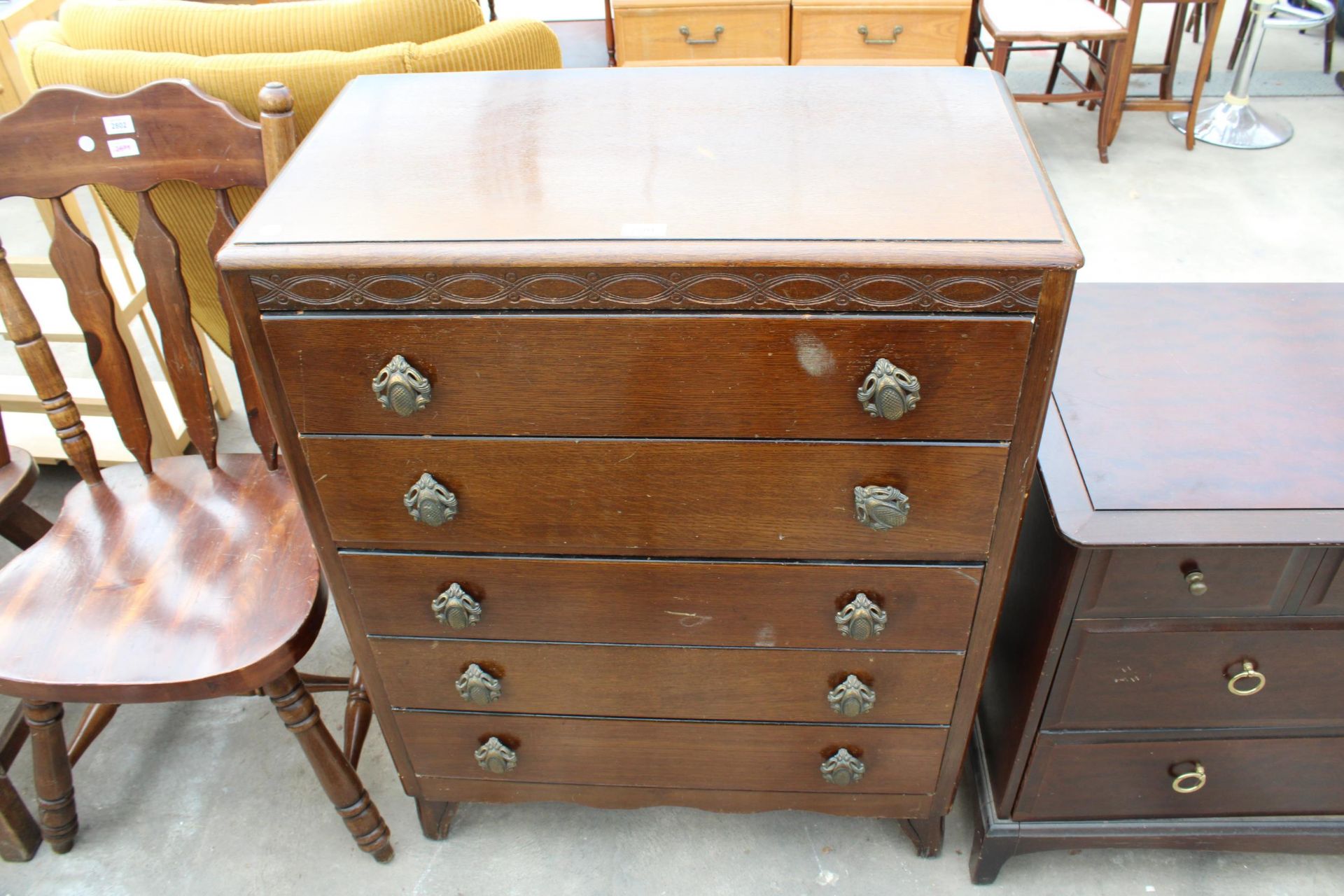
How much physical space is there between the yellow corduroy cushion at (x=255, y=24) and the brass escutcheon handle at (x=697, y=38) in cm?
188

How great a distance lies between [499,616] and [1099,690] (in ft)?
2.71

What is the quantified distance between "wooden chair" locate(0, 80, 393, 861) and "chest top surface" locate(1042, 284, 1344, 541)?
112 centimetres

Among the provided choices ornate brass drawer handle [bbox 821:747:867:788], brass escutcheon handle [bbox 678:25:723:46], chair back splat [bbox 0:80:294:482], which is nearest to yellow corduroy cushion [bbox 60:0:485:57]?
chair back splat [bbox 0:80:294:482]

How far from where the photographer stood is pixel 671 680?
4.26 ft

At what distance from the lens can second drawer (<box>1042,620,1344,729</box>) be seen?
1.21m

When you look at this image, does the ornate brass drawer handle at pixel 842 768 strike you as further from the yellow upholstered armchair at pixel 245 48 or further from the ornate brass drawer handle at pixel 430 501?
the yellow upholstered armchair at pixel 245 48

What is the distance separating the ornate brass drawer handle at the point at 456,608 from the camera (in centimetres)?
118

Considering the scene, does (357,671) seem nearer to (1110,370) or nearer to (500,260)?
(500,260)

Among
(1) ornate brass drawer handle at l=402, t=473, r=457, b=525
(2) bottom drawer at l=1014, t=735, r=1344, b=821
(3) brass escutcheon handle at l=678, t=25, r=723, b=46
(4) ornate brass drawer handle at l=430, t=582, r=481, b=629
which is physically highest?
(1) ornate brass drawer handle at l=402, t=473, r=457, b=525

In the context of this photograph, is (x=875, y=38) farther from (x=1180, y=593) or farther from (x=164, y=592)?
(x=164, y=592)

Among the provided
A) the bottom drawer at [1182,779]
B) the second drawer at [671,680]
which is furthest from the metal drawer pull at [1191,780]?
the second drawer at [671,680]

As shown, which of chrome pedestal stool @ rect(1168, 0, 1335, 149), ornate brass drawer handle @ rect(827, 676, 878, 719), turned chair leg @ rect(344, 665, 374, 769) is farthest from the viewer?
chrome pedestal stool @ rect(1168, 0, 1335, 149)

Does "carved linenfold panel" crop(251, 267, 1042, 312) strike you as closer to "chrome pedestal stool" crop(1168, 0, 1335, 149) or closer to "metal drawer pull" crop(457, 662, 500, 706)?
"metal drawer pull" crop(457, 662, 500, 706)

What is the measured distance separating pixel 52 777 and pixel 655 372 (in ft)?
4.34
